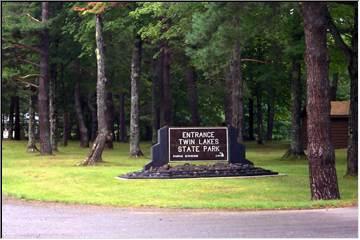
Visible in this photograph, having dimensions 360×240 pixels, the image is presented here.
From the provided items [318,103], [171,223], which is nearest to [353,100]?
[318,103]

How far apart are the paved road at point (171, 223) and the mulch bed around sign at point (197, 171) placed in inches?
297

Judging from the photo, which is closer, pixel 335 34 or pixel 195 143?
pixel 335 34

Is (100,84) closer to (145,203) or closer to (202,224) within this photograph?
(145,203)

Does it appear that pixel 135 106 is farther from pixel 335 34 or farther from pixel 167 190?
pixel 167 190

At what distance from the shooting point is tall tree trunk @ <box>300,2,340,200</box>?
49.0 feet

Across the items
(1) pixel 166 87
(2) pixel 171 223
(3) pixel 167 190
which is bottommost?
(3) pixel 167 190

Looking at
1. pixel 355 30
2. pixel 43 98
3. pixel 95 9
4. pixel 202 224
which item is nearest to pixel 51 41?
pixel 43 98

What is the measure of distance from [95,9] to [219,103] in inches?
1320

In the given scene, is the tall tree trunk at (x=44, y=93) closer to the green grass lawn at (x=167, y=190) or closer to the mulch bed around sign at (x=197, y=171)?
the green grass lawn at (x=167, y=190)

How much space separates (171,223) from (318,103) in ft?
18.3

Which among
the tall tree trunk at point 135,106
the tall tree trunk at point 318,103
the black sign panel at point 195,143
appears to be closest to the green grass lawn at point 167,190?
the tall tree trunk at point 318,103

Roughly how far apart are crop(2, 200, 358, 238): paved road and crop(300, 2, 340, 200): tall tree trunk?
8.08ft

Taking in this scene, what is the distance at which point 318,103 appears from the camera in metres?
14.9

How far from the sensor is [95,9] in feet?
88.8
